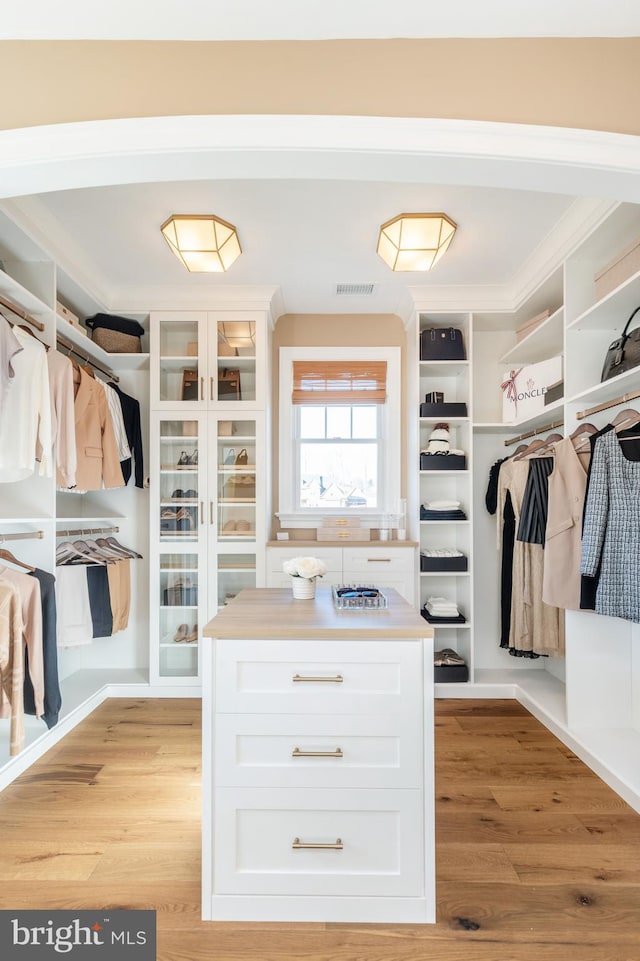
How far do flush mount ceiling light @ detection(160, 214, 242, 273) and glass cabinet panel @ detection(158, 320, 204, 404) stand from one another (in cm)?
78

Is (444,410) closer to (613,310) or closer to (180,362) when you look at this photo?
(613,310)

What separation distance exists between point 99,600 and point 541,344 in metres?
3.32

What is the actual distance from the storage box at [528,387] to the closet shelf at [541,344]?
135 mm

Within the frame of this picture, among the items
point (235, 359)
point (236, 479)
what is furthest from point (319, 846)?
point (235, 359)

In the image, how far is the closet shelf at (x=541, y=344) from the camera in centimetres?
316

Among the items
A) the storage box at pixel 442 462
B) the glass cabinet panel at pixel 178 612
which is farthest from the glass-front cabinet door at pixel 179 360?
the storage box at pixel 442 462

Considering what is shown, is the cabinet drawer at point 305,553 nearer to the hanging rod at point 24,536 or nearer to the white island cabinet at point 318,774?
the hanging rod at point 24,536

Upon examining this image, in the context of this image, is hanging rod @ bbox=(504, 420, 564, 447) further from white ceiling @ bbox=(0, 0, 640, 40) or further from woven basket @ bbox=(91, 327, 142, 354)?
woven basket @ bbox=(91, 327, 142, 354)

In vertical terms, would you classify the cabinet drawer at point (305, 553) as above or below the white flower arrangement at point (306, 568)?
below

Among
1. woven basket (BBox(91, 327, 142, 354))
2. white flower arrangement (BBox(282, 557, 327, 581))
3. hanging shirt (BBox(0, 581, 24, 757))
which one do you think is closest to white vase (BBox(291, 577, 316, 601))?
white flower arrangement (BBox(282, 557, 327, 581))

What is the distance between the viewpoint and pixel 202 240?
279 centimetres

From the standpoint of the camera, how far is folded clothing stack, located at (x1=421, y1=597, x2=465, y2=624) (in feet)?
11.8

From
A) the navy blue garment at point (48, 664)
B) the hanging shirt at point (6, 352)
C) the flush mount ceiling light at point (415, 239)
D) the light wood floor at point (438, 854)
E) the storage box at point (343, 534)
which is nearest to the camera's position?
the light wood floor at point (438, 854)

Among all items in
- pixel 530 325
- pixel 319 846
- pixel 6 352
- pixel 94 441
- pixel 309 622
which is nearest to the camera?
pixel 319 846
